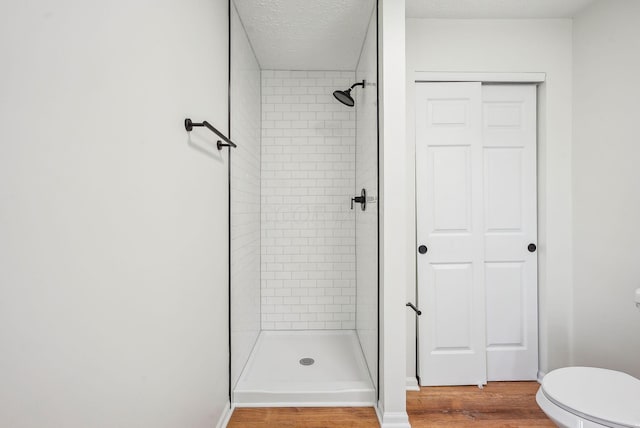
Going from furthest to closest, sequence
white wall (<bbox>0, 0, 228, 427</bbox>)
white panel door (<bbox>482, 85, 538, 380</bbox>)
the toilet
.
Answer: white panel door (<bbox>482, 85, 538, 380</bbox>), the toilet, white wall (<bbox>0, 0, 228, 427</bbox>)

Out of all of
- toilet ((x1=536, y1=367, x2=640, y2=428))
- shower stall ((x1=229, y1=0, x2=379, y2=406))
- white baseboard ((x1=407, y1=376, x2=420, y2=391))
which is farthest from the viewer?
white baseboard ((x1=407, y1=376, x2=420, y2=391))

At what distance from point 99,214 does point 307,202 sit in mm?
2060

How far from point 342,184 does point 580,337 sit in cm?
206

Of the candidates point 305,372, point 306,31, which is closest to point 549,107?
point 306,31

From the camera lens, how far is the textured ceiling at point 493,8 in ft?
6.16

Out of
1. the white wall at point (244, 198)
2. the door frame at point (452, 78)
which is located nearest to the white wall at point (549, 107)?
the door frame at point (452, 78)

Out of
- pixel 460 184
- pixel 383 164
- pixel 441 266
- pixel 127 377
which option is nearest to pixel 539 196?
pixel 460 184

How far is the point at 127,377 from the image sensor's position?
79 cm

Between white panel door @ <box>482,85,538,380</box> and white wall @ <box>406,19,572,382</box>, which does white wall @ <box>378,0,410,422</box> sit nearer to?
white wall @ <box>406,19,572,382</box>

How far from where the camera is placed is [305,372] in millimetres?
2012

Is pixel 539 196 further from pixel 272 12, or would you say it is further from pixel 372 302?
pixel 272 12

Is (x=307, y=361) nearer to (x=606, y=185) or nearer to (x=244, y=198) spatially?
(x=244, y=198)

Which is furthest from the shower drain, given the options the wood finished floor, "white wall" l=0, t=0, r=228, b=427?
"white wall" l=0, t=0, r=228, b=427

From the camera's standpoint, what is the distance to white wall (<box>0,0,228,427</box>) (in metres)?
0.51
